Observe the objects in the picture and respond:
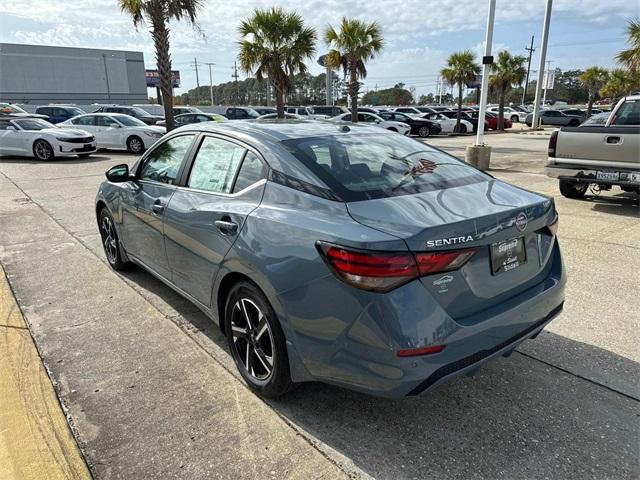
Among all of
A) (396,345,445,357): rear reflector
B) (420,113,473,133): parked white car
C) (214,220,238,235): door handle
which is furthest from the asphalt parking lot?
(420,113,473,133): parked white car

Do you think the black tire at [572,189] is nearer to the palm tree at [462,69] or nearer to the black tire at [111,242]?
the black tire at [111,242]

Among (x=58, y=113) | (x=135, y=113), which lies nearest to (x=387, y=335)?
(x=135, y=113)

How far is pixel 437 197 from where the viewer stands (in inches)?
103

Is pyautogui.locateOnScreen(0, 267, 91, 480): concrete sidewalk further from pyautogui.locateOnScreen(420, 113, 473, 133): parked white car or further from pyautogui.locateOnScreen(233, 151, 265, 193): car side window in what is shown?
pyautogui.locateOnScreen(420, 113, 473, 133): parked white car

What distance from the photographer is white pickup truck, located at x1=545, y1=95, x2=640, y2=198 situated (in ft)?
21.9

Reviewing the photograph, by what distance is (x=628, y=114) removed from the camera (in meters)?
7.70

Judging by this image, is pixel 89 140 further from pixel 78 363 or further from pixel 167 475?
pixel 167 475

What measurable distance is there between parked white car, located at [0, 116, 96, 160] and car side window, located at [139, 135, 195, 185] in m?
13.0

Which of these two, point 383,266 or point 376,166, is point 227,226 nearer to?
point 376,166

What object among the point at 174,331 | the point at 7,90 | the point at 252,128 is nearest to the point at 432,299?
the point at 252,128

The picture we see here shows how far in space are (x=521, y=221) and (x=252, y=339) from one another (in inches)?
65.0

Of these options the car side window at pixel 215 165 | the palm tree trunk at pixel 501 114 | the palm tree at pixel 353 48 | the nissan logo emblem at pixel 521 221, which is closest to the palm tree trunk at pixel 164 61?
the palm tree at pixel 353 48

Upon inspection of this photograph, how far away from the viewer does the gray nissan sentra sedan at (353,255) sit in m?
Result: 2.12

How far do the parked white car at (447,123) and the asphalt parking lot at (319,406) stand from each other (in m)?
25.8
